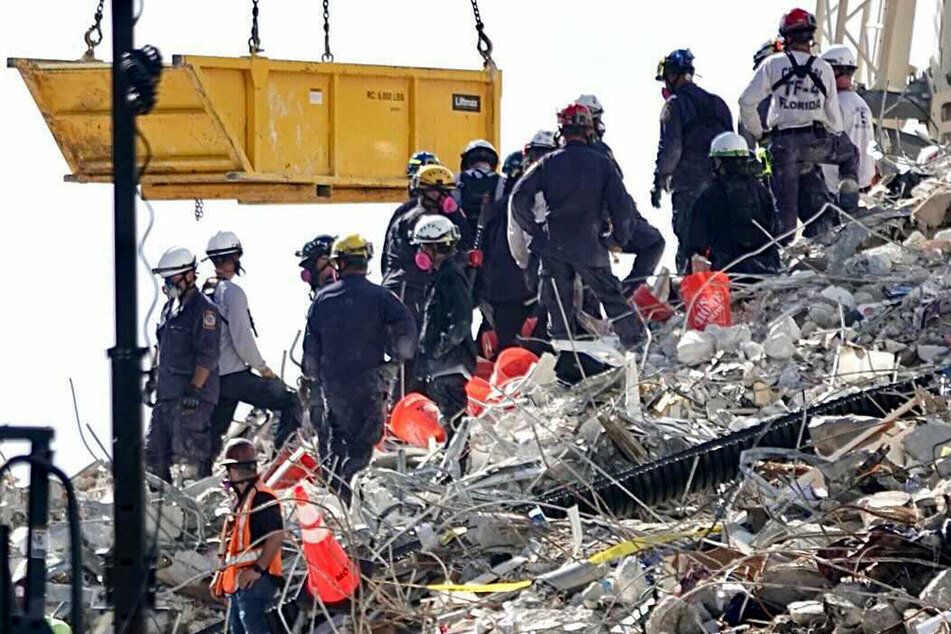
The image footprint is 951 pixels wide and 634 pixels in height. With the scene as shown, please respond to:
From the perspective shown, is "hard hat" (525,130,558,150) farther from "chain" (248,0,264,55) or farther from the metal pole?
the metal pole

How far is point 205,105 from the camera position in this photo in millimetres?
18531

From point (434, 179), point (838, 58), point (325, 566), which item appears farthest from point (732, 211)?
point (325, 566)

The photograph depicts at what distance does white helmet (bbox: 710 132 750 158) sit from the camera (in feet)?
55.4

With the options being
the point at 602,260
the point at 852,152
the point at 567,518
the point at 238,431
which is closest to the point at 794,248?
the point at 852,152

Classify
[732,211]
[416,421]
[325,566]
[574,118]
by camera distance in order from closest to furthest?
1. [325,566]
2. [574,118]
3. [416,421]
4. [732,211]

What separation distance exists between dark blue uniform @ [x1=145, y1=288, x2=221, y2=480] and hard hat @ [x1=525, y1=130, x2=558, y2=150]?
3015mm

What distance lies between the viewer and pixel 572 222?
16.0 meters

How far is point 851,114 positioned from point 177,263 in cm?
564

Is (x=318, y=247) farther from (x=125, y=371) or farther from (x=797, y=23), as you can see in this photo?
(x=125, y=371)

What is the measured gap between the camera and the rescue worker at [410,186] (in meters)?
16.9

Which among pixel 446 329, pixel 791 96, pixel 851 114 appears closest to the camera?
pixel 446 329

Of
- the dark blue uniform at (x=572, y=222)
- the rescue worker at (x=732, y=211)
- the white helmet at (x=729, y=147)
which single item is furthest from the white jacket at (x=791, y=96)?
the dark blue uniform at (x=572, y=222)

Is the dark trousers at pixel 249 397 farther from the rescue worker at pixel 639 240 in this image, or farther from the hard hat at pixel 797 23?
the hard hat at pixel 797 23

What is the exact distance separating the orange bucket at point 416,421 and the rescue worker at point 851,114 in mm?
4069
